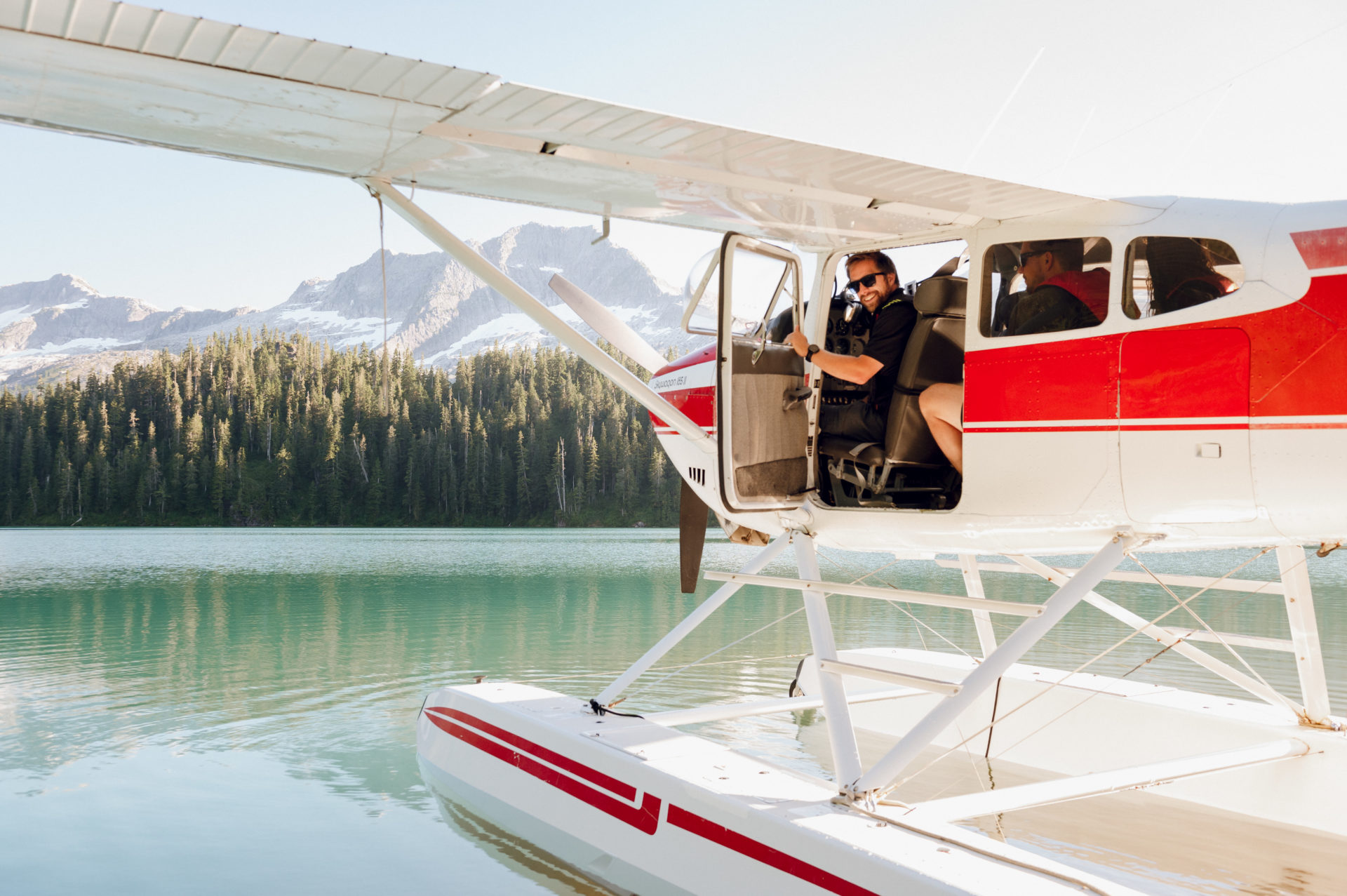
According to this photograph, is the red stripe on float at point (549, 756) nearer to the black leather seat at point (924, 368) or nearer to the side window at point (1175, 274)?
the black leather seat at point (924, 368)

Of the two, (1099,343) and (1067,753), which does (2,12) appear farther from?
(1067,753)

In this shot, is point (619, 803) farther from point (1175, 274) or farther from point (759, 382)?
point (1175, 274)

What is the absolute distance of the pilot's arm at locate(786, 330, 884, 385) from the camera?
15.5ft

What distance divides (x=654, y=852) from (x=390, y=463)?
94.1 metres

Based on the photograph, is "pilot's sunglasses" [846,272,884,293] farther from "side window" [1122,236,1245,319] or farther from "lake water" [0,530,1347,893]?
"lake water" [0,530,1347,893]

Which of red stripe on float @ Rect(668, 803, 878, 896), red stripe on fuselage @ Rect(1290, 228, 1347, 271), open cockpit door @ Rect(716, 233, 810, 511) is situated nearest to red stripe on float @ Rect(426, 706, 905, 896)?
red stripe on float @ Rect(668, 803, 878, 896)

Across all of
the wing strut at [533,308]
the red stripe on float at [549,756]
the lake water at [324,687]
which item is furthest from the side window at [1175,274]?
the red stripe on float at [549,756]

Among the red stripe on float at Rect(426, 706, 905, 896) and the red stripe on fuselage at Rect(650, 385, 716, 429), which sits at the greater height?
the red stripe on fuselage at Rect(650, 385, 716, 429)

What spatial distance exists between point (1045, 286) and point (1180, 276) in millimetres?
538

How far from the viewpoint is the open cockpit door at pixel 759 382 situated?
490 cm

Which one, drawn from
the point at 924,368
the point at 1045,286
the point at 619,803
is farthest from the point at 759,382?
the point at 619,803

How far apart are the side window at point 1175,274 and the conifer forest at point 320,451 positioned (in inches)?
3325

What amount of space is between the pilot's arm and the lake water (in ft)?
4.11

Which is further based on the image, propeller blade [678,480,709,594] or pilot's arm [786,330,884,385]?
propeller blade [678,480,709,594]
